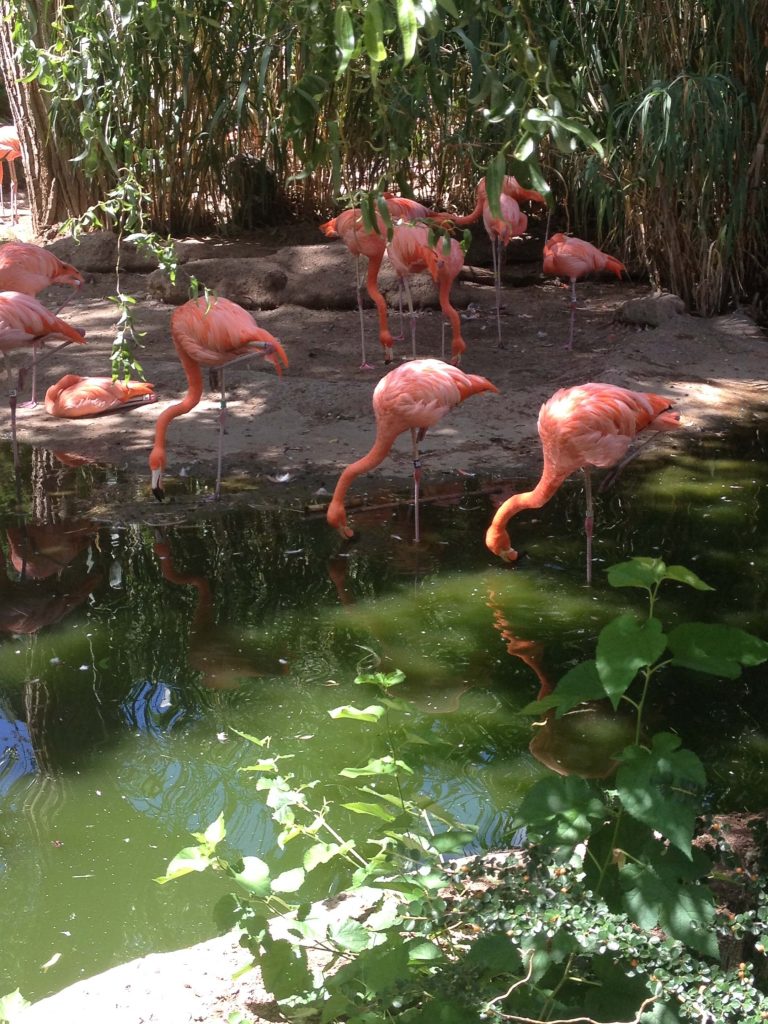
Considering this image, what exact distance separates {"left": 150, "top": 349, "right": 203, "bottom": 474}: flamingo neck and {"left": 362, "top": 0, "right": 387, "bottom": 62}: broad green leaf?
3436 millimetres

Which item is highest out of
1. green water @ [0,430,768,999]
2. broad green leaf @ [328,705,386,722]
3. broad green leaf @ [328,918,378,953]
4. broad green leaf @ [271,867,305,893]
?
broad green leaf @ [328,705,386,722]

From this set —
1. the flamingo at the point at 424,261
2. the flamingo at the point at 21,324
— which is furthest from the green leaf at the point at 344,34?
the flamingo at the point at 424,261

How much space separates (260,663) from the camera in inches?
141

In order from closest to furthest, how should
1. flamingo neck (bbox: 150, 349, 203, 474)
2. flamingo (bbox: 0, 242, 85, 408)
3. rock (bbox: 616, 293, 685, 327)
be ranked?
flamingo neck (bbox: 150, 349, 203, 474) → flamingo (bbox: 0, 242, 85, 408) → rock (bbox: 616, 293, 685, 327)

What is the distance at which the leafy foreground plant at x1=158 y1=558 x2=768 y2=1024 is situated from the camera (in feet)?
5.33

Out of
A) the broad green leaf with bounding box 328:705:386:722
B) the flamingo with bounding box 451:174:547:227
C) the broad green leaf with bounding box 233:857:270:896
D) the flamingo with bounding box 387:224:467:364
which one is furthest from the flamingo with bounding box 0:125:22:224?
the broad green leaf with bounding box 233:857:270:896

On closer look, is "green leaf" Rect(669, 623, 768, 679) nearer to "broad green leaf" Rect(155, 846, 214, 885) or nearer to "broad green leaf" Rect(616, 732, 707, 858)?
"broad green leaf" Rect(616, 732, 707, 858)

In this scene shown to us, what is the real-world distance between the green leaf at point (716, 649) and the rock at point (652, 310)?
5.42 meters

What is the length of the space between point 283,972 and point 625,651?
0.73 m

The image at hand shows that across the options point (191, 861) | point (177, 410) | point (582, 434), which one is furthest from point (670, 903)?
point (177, 410)

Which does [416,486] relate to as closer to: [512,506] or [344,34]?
[512,506]

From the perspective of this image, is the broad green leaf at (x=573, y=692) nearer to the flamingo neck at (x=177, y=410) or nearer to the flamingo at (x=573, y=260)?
the flamingo neck at (x=177, y=410)

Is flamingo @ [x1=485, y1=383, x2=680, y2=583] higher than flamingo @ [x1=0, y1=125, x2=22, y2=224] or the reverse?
the reverse

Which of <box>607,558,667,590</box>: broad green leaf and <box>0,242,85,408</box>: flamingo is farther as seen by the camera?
<box>0,242,85,408</box>: flamingo
